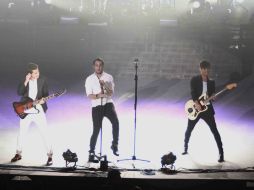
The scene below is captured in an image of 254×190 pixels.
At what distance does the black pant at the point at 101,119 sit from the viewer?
26.0ft

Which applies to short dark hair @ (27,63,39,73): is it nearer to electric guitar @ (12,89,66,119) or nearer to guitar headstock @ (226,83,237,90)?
electric guitar @ (12,89,66,119)

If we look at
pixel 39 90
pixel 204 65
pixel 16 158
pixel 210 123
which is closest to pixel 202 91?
pixel 204 65

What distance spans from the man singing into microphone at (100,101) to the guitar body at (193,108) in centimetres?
148

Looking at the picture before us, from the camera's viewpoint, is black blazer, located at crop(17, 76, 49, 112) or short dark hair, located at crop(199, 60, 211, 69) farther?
short dark hair, located at crop(199, 60, 211, 69)

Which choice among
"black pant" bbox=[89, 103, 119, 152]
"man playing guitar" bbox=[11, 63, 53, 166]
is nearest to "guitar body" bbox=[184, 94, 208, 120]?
"black pant" bbox=[89, 103, 119, 152]

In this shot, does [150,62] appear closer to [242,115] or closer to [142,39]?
[142,39]

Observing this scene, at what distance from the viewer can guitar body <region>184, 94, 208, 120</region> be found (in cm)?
805

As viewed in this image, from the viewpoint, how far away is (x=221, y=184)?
6570 mm

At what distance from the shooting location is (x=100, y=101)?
8.00 metres

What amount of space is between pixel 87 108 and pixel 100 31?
5.89ft

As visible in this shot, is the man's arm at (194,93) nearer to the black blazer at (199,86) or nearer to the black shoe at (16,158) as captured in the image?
the black blazer at (199,86)

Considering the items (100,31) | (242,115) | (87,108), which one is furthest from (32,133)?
(242,115)

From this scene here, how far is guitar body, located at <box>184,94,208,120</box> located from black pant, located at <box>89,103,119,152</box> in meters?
1.48

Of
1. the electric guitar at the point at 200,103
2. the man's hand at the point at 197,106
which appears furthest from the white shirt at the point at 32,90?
the man's hand at the point at 197,106
